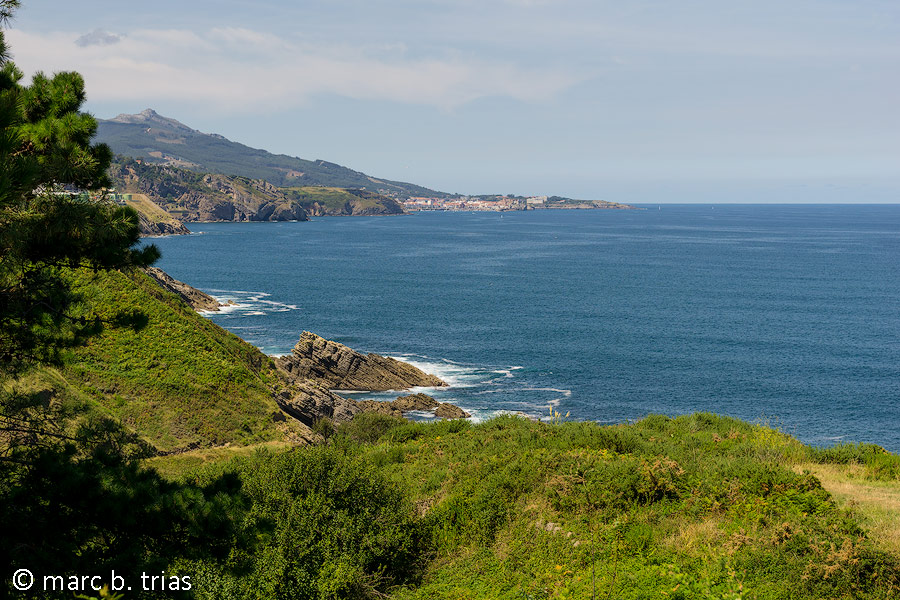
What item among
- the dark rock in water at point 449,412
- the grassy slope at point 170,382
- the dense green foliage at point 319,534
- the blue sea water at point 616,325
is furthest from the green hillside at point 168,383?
the dense green foliage at point 319,534

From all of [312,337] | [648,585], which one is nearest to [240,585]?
[648,585]

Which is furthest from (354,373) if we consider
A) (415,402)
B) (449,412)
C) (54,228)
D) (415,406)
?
(54,228)

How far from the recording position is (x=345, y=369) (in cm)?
6316

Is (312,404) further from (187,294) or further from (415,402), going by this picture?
(187,294)

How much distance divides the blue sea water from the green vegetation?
33.6 m

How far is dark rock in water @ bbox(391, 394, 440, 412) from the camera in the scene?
55009 millimetres

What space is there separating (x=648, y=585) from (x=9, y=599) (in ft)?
36.1

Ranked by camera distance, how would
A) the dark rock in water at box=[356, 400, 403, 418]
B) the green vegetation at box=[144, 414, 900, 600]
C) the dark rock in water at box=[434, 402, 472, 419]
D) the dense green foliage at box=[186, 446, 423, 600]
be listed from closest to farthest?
the dense green foliage at box=[186, 446, 423, 600]
the green vegetation at box=[144, 414, 900, 600]
the dark rock in water at box=[356, 400, 403, 418]
the dark rock in water at box=[434, 402, 472, 419]

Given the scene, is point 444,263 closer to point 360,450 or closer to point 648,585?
point 360,450

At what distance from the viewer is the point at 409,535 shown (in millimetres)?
15961

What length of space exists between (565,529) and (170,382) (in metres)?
33.9

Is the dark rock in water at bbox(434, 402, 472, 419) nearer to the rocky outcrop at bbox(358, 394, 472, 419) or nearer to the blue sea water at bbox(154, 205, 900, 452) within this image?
the rocky outcrop at bbox(358, 394, 472, 419)

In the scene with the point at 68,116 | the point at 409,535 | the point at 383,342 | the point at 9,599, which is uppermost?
the point at 68,116

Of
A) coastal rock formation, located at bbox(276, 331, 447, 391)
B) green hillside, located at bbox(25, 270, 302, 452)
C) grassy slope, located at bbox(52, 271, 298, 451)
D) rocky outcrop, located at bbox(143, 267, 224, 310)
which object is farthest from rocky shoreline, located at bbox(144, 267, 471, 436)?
rocky outcrop, located at bbox(143, 267, 224, 310)
